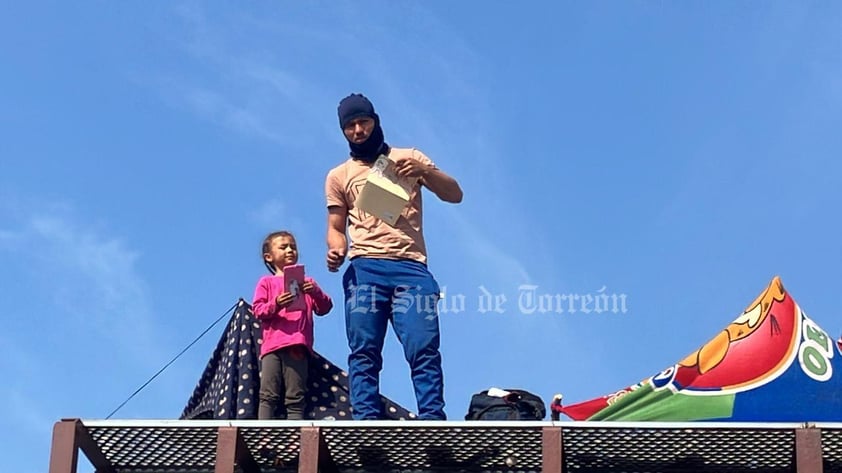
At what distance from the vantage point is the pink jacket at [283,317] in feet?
32.7

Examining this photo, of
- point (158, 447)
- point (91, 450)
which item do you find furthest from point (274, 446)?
point (91, 450)

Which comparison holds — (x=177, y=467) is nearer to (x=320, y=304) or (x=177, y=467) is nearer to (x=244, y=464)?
(x=244, y=464)

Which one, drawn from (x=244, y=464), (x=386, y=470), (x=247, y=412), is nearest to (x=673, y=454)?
(x=386, y=470)

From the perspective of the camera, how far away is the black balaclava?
32.9 feet

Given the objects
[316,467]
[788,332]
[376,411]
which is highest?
[788,332]

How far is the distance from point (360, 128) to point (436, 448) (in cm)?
276

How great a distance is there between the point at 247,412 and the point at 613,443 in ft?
9.14

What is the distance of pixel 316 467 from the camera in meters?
7.70

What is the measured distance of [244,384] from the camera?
994 cm

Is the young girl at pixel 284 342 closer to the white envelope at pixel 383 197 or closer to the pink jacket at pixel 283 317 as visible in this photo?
the pink jacket at pixel 283 317

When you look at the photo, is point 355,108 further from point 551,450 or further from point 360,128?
point 551,450

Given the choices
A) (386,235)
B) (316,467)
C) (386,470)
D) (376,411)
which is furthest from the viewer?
(386,235)

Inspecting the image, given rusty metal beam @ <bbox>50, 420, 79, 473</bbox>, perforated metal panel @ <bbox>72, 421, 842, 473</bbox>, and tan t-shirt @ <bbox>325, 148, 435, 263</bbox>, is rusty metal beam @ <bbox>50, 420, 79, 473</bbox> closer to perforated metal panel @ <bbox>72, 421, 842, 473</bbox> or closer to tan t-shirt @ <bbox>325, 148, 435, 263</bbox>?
perforated metal panel @ <bbox>72, 421, 842, 473</bbox>

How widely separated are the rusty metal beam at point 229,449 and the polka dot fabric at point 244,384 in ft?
5.97
